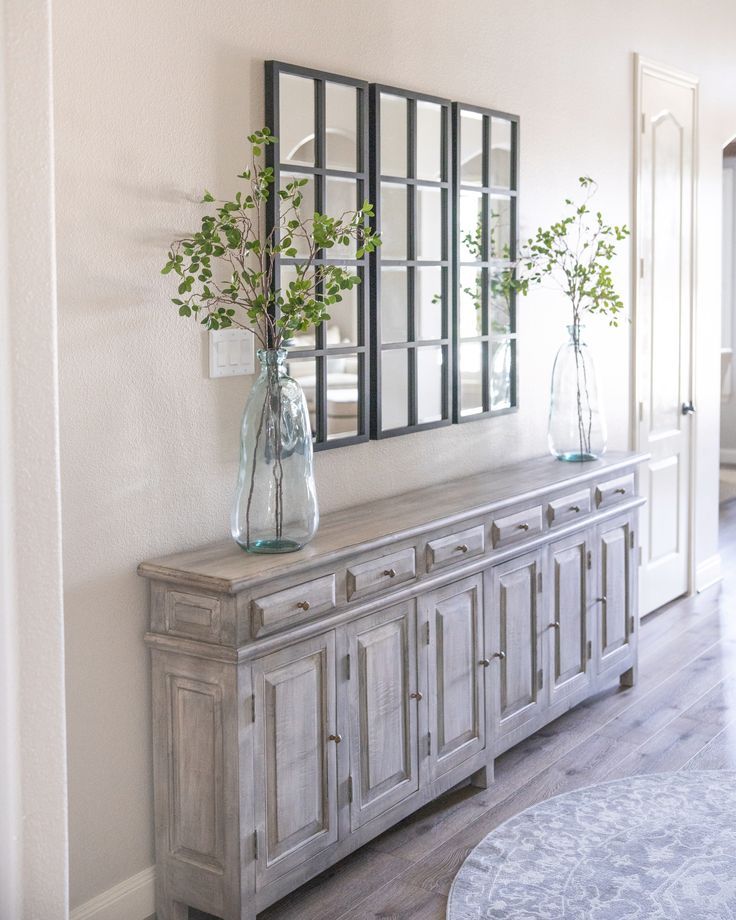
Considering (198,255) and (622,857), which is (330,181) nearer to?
(198,255)

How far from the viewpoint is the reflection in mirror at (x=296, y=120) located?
118 inches

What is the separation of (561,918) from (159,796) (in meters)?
1.00

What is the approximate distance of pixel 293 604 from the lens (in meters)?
2.67

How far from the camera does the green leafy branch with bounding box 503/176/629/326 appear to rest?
414 centimetres

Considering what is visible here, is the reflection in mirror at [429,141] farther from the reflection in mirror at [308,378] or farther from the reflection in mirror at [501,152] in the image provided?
the reflection in mirror at [308,378]

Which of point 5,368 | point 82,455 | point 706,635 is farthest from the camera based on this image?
point 706,635

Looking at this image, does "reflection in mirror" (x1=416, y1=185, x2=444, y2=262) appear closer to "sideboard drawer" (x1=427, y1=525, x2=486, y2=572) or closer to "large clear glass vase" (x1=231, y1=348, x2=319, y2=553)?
"sideboard drawer" (x1=427, y1=525, x2=486, y2=572)

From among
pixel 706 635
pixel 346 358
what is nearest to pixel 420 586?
pixel 346 358

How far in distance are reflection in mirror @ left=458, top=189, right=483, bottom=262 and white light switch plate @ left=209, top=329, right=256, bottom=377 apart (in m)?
1.09

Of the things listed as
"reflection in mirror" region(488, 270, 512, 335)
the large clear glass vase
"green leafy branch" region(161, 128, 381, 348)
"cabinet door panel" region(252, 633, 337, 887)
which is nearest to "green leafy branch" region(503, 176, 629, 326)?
"reflection in mirror" region(488, 270, 512, 335)

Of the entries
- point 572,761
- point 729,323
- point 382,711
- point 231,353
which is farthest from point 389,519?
point 729,323

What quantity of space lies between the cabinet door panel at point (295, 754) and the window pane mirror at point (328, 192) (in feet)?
2.39

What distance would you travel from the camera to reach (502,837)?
316 cm

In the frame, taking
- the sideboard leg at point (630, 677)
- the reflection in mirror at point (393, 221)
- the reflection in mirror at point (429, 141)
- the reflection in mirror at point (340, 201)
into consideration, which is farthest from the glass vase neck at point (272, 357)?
the sideboard leg at point (630, 677)
